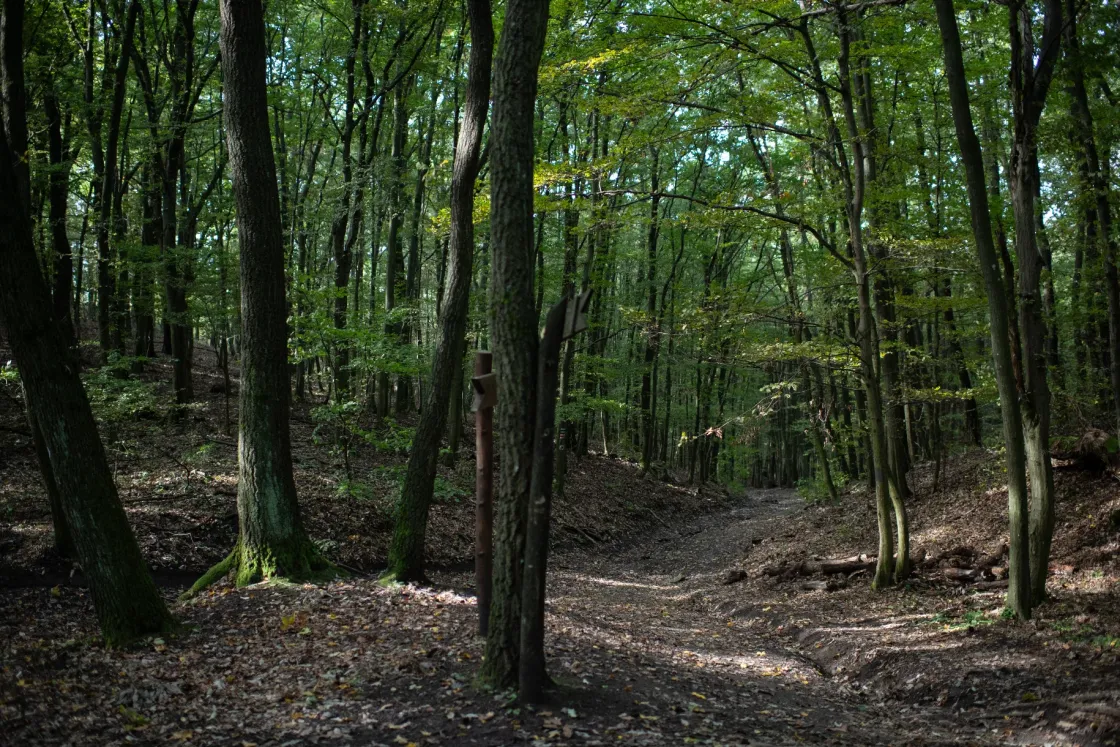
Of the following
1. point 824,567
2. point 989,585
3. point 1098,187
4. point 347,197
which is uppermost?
point 347,197

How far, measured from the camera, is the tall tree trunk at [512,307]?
4.83 metres

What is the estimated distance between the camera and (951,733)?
5137mm

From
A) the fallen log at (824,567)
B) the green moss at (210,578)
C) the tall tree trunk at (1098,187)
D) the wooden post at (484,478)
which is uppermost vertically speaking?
the tall tree trunk at (1098,187)

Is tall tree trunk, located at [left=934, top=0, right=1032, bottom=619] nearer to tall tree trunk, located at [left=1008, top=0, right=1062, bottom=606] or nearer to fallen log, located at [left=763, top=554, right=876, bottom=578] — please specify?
tall tree trunk, located at [left=1008, top=0, right=1062, bottom=606]

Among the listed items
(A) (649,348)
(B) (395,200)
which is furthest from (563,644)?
(A) (649,348)

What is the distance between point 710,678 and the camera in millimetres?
6164

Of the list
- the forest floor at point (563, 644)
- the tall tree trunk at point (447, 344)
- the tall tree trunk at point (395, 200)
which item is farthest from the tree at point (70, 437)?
the tall tree trunk at point (395, 200)

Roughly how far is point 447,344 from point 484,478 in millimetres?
3189

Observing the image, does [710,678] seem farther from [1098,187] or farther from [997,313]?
[1098,187]

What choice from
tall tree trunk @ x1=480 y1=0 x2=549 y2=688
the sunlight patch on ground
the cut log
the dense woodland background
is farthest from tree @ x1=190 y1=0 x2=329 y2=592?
the cut log

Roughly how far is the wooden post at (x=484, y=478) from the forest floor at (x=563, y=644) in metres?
0.57

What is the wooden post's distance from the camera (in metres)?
5.44

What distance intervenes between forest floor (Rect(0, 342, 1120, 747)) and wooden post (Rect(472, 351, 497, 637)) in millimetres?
567

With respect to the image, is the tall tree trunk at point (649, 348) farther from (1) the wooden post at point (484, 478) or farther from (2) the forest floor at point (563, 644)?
(1) the wooden post at point (484, 478)
